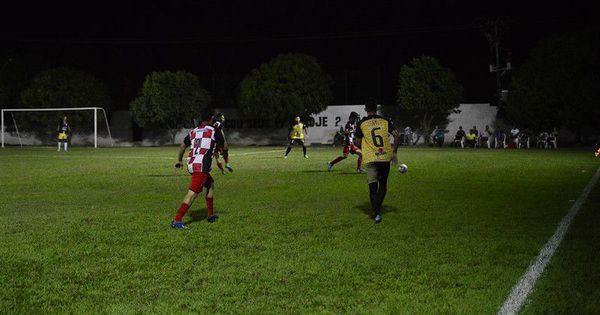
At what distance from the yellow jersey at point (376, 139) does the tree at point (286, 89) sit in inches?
1710

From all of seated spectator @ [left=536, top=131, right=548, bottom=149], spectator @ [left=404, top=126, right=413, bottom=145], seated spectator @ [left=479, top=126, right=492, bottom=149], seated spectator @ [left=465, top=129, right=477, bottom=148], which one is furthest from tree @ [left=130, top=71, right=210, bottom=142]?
seated spectator @ [left=536, top=131, right=548, bottom=149]

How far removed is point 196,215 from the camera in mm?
11352

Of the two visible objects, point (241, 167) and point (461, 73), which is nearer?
point (241, 167)

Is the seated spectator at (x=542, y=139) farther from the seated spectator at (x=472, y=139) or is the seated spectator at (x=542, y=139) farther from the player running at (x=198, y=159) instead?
the player running at (x=198, y=159)

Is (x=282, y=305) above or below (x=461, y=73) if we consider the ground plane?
below

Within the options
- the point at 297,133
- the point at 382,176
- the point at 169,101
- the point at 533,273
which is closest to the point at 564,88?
the point at 297,133

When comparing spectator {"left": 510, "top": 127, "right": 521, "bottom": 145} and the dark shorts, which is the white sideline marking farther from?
spectator {"left": 510, "top": 127, "right": 521, "bottom": 145}

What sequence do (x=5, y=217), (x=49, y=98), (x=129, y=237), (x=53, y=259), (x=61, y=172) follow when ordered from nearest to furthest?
1. (x=53, y=259)
2. (x=129, y=237)
3. (x=5, y=217)
4. (x=61, y=172)
5. (x=49, y=98)

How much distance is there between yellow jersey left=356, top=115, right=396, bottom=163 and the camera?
34.2 feet

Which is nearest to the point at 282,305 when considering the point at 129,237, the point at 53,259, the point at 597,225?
the point at 53,259

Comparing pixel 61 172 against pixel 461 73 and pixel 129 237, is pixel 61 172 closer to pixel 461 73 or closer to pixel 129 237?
pixel 129 237

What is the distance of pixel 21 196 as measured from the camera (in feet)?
47.7

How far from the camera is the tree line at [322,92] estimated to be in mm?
46219

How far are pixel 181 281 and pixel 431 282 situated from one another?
237 cm
